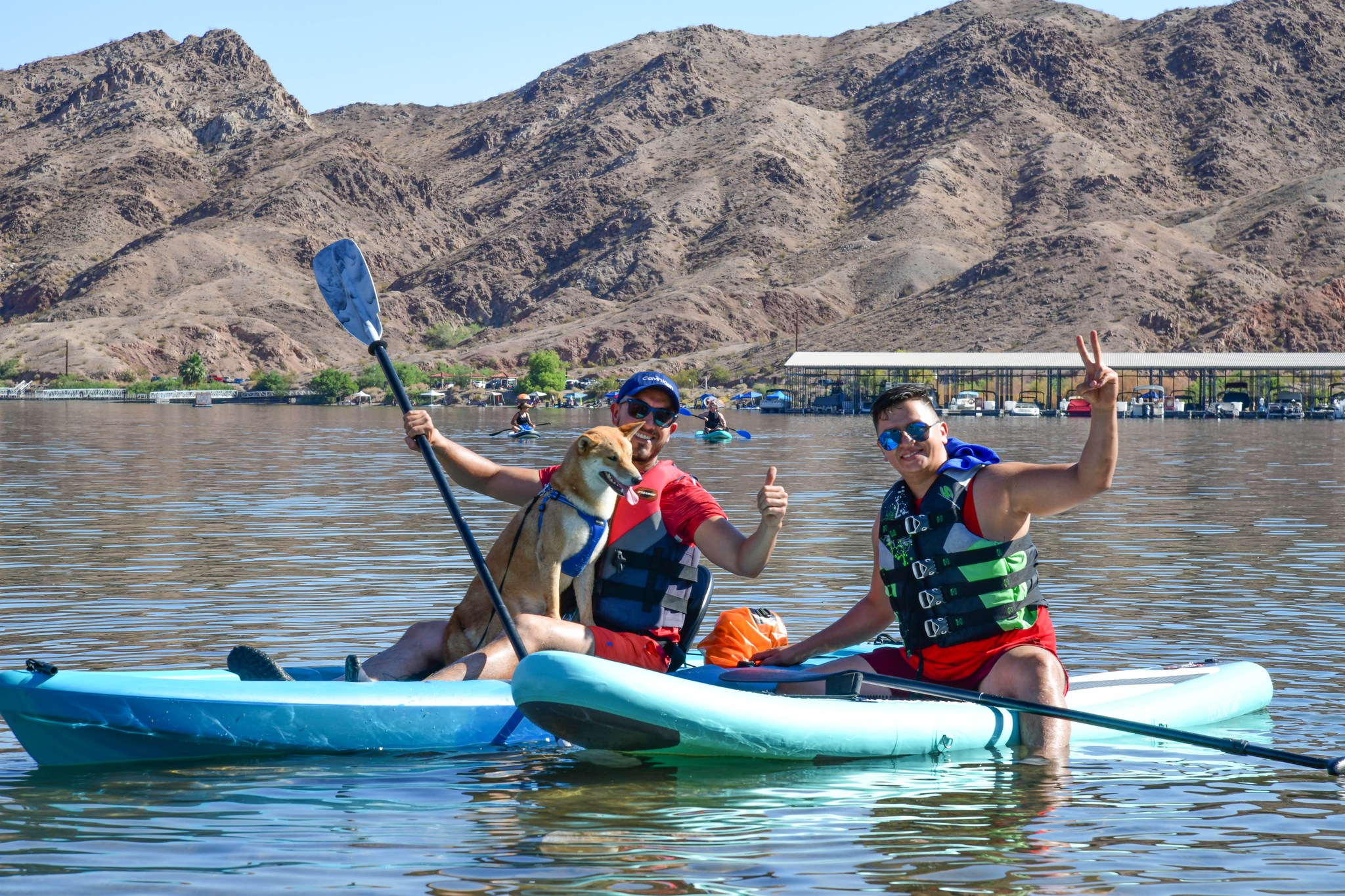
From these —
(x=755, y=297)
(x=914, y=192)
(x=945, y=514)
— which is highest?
(x=914, y=192)

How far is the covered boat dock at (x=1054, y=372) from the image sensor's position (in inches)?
3684

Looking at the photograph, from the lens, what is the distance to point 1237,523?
70.4 ft

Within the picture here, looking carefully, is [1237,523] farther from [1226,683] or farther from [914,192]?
[914,192]

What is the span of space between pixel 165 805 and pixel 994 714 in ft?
12.9

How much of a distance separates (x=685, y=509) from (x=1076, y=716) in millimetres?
2148

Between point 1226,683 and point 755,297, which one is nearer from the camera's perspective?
point 1226,683

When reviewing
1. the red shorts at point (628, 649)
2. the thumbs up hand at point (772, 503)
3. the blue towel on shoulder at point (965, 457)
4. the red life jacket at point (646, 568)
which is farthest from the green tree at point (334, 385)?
the blue towel on shoulder at point (965, 457)

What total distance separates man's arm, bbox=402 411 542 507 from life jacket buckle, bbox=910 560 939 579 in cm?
215

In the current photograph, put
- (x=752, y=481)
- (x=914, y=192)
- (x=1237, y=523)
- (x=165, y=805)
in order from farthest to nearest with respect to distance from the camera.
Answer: (x=914, y=192), (x=752, y=481), (x=1237, y=523), (x=165, y=805)

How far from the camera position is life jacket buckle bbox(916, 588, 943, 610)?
718cm

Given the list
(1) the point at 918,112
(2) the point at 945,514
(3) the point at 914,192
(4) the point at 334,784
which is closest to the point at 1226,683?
(2) the point at 945,514

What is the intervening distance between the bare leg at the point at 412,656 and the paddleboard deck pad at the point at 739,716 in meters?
1.07

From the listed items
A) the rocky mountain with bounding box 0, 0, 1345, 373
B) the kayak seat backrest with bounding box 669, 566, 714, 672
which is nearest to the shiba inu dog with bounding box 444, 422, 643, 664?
the kayak seat backrest with bounding box 669, 566, 714, 672

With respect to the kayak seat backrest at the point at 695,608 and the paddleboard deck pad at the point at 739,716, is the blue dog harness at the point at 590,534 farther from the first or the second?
the paddleboard deck pad at the point at 739,716
